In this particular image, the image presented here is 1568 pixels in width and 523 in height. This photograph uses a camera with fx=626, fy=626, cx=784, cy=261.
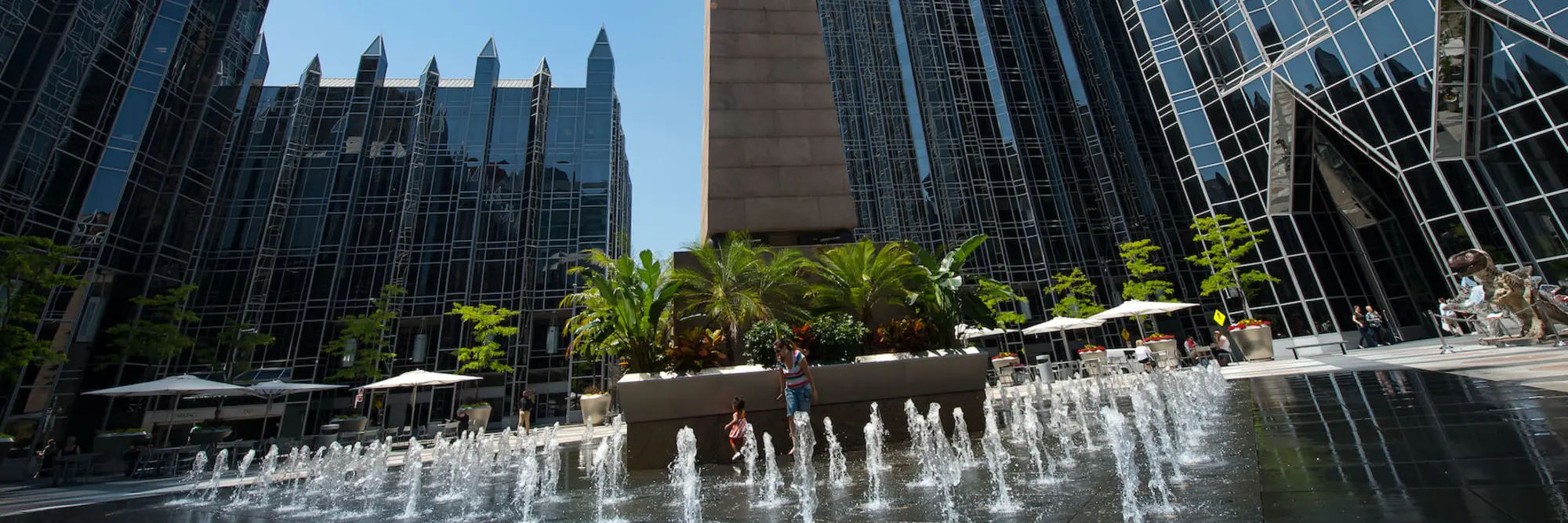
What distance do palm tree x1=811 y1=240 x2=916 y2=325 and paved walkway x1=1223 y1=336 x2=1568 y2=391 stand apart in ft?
25.3

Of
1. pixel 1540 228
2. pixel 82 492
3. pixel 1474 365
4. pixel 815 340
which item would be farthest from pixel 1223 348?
pixel 82 492

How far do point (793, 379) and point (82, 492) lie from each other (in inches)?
554

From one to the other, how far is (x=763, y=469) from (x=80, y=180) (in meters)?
31.3

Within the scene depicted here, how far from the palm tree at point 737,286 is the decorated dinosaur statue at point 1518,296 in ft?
52.7

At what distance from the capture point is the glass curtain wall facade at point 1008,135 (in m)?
39.8

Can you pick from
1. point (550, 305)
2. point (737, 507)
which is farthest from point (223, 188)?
point (737, 507)

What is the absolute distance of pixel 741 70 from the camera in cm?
1284

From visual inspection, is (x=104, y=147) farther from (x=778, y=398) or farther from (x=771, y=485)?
(x=771, y=485)

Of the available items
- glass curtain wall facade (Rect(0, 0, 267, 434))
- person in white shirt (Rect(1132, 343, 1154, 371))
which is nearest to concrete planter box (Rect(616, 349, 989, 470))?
person in white shirt (Rect(1132, 343, 1154, 371))

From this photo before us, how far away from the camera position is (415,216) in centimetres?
3822

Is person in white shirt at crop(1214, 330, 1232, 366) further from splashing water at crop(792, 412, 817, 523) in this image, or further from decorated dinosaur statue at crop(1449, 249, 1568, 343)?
splashing water at crop(792, 412, 817, 523)

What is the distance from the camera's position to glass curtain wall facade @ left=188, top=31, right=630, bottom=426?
35250 mm

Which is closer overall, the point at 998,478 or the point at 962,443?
the point at 998,478

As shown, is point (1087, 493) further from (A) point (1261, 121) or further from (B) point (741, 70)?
(A) point (1261, 121)
